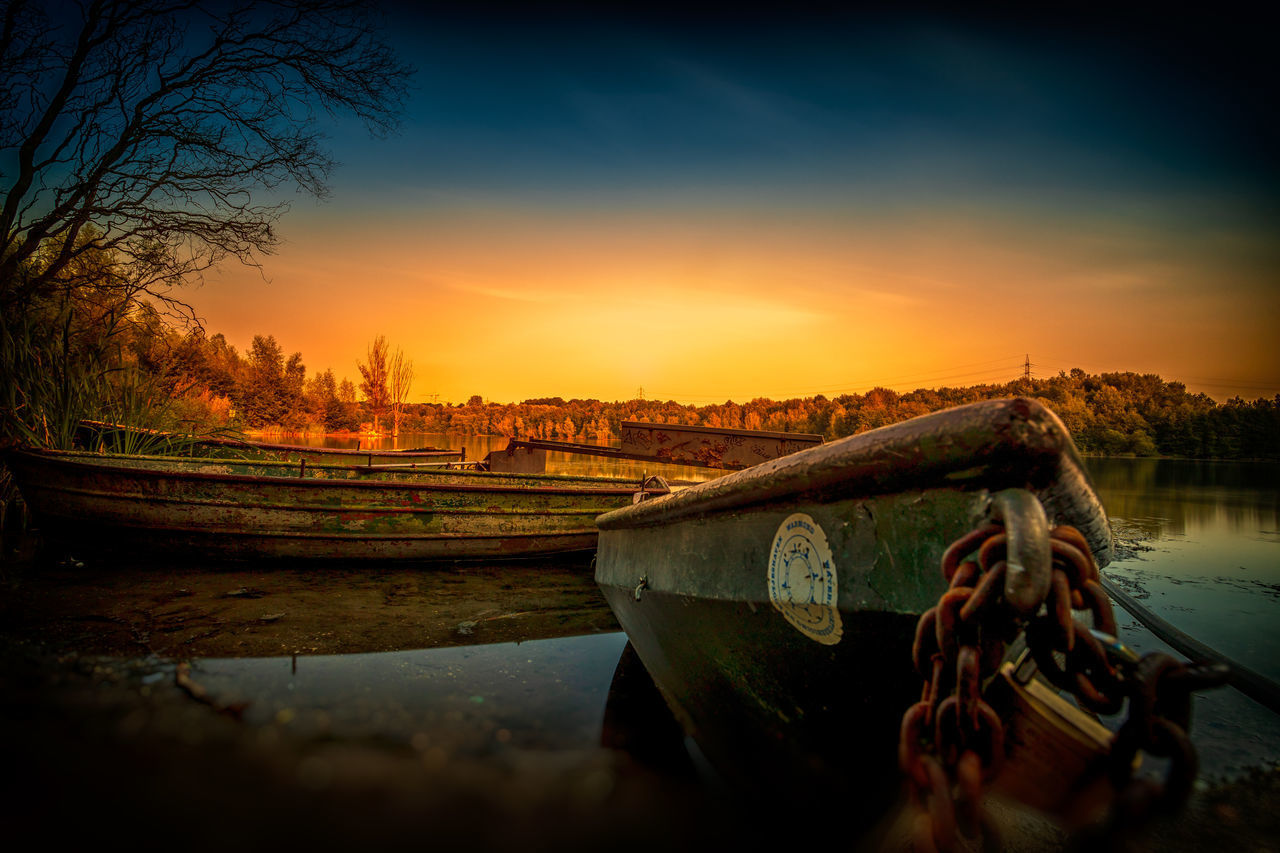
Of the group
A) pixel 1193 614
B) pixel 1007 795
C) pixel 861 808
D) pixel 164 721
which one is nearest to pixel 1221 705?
pixel 1193 614

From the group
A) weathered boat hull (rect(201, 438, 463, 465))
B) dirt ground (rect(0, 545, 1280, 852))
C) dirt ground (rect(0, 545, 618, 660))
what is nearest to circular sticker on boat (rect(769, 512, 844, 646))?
dirt ground (rect(0, 545, 1280, 852))

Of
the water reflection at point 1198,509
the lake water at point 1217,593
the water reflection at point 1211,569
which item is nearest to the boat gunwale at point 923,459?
the water reflection at point 1211,569

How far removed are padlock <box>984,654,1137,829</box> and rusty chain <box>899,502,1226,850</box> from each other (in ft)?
0.15

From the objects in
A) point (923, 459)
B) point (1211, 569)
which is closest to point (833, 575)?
point (923, 459)

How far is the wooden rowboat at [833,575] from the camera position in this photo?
1229mm

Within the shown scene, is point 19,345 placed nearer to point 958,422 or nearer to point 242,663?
point 242,663

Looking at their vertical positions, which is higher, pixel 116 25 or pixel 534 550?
pixel 116 25

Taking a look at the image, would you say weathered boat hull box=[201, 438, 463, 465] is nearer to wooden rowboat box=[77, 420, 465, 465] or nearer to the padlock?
wooden rowboat box=[77, 420, 465, 465]

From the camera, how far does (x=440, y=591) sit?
5.90m

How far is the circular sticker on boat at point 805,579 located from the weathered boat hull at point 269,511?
6038 mm

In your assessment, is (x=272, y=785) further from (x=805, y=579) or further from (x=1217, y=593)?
(x=1217, y=593)

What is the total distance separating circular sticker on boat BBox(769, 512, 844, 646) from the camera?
5.08 ft

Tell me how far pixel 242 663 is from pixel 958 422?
13.7 ft

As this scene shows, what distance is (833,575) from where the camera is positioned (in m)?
1.53
